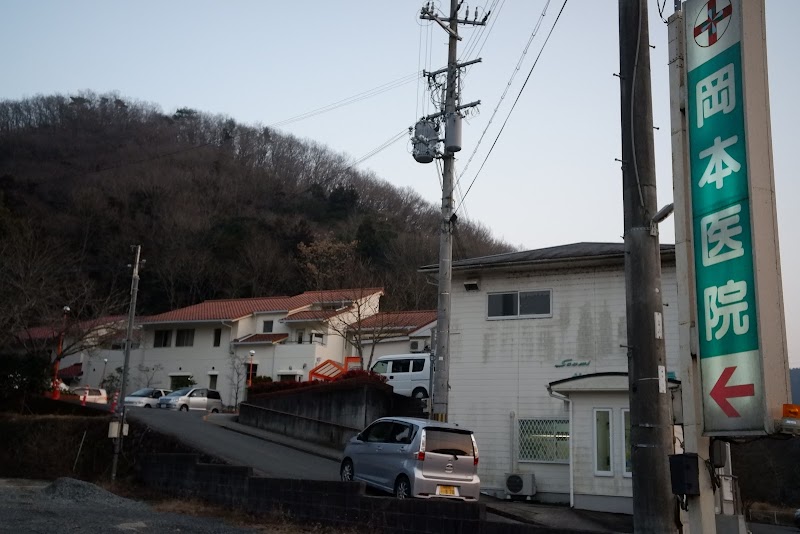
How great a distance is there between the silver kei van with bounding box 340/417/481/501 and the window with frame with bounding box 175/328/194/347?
3586 cm

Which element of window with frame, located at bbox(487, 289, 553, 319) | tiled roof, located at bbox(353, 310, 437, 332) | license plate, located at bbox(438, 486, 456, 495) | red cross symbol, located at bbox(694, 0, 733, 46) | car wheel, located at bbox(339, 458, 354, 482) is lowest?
license plate, located at bbox(438, 486, 456, 495)

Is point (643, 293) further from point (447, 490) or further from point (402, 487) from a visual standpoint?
point (402, 487)

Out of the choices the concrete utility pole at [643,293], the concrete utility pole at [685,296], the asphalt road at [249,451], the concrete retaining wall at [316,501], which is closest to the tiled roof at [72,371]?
the asphalt road at [249,451]

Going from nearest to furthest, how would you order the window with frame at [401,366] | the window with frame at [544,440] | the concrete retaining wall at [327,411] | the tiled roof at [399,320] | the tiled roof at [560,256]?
the window with frame at [544,440], the tiled roof at [560,256], the concrete retaining wall at [327,411], the window with frame at [401,366], the tiled roof at [399,320]

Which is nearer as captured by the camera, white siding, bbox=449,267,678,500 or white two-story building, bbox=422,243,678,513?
white two-story building, bbox=422,243,678,513

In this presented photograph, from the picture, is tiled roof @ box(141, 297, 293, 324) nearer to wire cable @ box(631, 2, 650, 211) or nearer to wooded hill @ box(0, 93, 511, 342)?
wooded hill @ box(0, 93, 511, 342)

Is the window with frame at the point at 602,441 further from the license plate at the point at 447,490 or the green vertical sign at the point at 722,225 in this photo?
the green vertical sign at the point at 722,225

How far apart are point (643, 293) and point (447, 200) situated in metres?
10.9

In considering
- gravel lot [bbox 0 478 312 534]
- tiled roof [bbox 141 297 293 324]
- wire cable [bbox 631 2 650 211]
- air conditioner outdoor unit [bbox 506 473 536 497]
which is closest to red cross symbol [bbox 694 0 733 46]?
wire cable [bbox 631 2 650 211]

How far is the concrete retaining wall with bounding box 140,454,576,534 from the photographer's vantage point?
1148 centimetres

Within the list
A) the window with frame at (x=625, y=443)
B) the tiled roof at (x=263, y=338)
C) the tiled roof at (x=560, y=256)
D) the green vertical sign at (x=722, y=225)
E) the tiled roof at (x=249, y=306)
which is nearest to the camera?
the green vertical sign at (x=722, y=225)

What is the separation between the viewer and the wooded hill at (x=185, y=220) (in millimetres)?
50656

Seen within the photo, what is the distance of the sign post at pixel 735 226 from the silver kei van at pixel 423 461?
7136mm

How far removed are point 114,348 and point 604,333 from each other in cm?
3993
